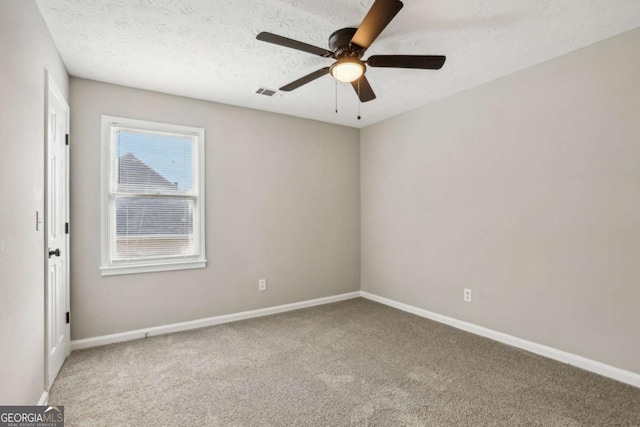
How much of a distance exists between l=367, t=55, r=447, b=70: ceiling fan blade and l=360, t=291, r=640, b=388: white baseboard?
8.11ft

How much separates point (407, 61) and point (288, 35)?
2.85 feet

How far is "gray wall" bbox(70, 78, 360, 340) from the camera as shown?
3006mm

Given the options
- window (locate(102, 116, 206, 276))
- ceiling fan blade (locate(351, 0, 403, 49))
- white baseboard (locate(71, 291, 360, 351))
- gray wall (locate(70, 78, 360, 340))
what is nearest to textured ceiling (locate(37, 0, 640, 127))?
ceiling fan blade (locate(351, 0, 403, 49))

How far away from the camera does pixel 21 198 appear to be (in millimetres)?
1732

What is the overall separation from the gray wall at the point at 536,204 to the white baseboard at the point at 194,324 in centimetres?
115

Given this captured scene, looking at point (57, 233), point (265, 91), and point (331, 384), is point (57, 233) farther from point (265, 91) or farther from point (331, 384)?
point (331, 384)

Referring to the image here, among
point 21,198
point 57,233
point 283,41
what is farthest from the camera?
point 57,233

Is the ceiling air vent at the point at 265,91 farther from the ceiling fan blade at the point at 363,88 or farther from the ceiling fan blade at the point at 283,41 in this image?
the ceiling fan blade at the point at 283,41

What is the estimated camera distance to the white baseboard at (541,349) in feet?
7.60

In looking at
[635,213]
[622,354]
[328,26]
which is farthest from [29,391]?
[635,213]

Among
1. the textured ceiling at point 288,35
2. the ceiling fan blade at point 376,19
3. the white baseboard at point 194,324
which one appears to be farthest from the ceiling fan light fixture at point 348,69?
the white baseboard at point 194,324

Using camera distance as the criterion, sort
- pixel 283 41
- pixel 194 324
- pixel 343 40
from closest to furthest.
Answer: pixel 283 41 < pixel 343 40 < pixel 194 324

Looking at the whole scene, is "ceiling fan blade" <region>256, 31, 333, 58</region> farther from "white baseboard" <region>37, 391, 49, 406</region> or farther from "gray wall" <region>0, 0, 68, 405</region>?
"white baseboard" <region>37, 391, 49, 406</region>

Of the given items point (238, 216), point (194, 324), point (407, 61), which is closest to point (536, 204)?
point (407, 61)
